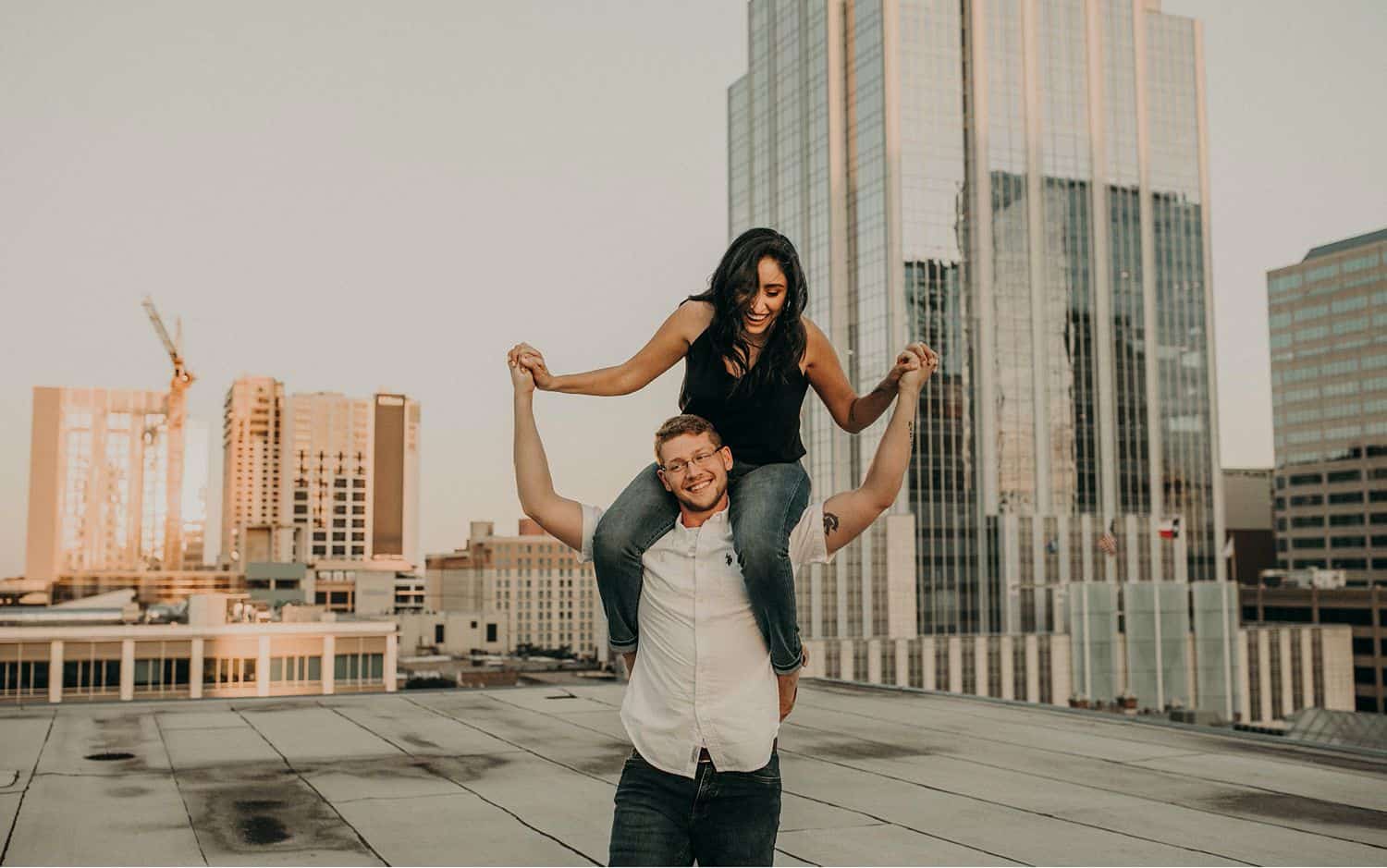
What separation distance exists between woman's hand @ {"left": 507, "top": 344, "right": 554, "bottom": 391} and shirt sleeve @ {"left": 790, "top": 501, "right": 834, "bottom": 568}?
0.90m

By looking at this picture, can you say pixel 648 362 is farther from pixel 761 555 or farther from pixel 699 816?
pixel 699 816

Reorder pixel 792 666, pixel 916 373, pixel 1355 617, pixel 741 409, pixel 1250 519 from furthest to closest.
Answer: pixel 1250 519 → pixel 1355 617 → pixel 741 409 → pixel 916 373 → pixel 792 666

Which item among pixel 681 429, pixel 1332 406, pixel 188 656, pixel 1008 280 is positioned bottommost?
pixel 188 656

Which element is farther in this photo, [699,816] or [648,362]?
[648,362]

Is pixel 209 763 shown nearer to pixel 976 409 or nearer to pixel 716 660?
pixel 716 660

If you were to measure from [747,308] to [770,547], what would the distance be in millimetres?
788

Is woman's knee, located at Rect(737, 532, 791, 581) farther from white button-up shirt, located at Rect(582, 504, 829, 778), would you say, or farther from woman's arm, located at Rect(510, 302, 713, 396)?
woman's arm, located at Rect(510, 302, 713, 396)

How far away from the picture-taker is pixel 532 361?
3.64 meters

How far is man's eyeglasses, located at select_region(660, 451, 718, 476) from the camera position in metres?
3.39

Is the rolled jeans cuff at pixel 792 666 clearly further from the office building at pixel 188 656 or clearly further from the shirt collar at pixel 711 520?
the office building at pixel 188 656

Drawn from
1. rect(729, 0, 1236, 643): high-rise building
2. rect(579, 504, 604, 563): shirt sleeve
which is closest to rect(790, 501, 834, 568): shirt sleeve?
rect(579, 504, 604, 563): shirt sleeve

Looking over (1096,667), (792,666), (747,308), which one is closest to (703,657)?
(792,666)

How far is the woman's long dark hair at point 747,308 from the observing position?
362cm

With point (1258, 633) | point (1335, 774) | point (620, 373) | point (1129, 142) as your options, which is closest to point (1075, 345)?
point (1129, 142)
